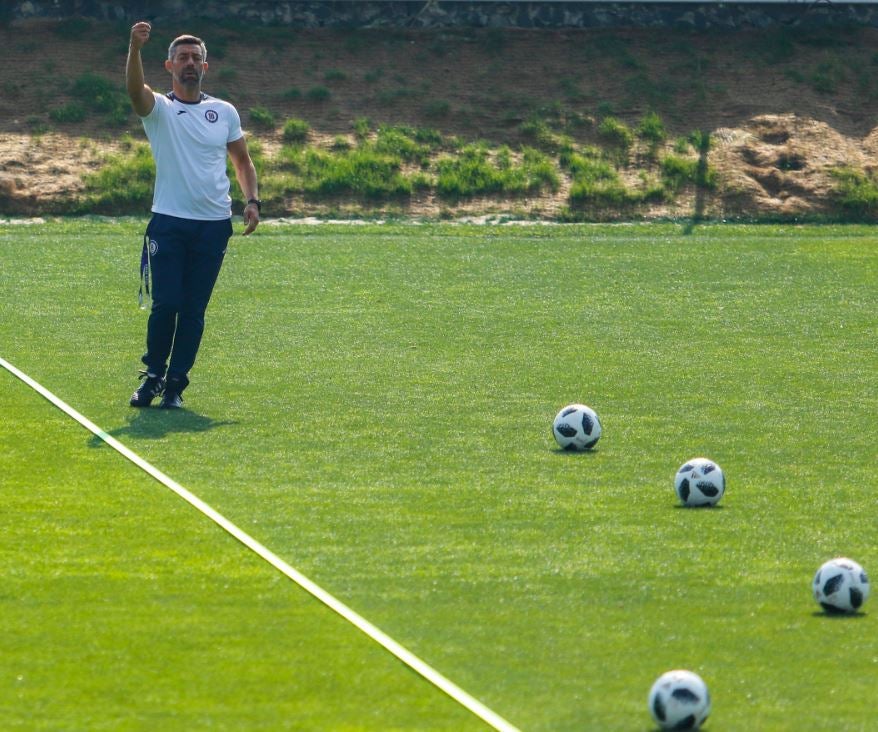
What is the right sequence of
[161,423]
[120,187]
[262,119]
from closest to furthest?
[161,423], [120,187], [262,119]

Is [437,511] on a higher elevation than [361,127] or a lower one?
higher

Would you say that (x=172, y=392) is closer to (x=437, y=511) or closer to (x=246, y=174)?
(x=246, y=174)

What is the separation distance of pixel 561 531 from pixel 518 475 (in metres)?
1.21

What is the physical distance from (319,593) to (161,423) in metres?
3.71

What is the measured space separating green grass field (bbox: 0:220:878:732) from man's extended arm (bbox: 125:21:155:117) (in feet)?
6.20

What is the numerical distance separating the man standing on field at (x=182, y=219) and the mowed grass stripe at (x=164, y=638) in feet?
8.26

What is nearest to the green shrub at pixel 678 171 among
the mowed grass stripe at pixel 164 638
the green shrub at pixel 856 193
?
the green shrub at pixel 856 193

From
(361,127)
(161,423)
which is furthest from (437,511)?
(361,127)

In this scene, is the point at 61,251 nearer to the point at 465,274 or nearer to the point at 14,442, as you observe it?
the point at 465,274

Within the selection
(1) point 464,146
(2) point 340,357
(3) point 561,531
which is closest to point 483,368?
(2) point 340,357

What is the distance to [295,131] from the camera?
2612 cm

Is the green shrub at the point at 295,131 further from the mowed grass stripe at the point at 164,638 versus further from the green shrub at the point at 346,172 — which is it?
the mowed grass stripe at the point at 164,638

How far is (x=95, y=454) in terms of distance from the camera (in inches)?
344

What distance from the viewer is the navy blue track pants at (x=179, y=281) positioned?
10.1 m
